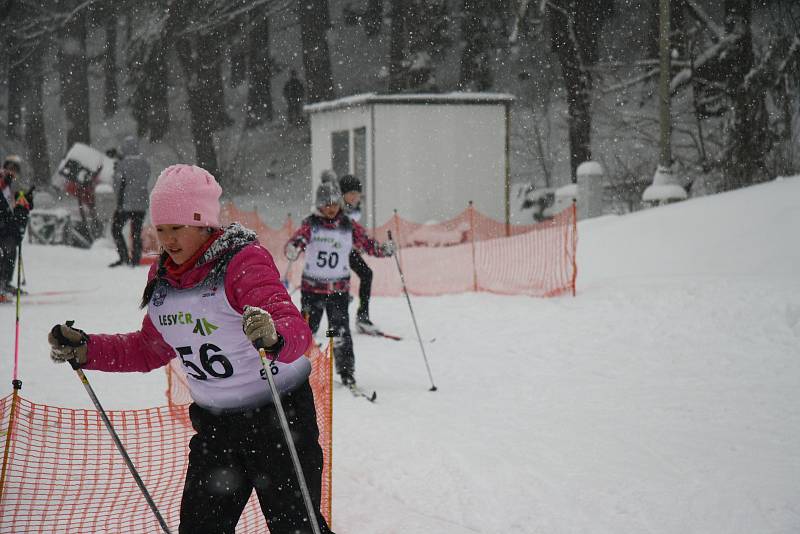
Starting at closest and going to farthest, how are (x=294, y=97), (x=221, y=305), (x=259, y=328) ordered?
(x=259, y=328) < (x=221, y=305) < (x=294, y=97)

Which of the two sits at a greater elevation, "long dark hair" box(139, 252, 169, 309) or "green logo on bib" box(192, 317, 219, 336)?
"long dark hair" box(139, 252, 169, 309)

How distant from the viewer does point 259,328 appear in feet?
7.33

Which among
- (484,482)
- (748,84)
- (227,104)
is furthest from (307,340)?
(227,104)

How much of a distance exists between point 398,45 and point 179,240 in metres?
26.5

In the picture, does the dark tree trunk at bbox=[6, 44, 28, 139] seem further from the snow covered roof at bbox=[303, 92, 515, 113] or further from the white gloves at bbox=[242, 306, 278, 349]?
the white gloves at bbox=[242, 306, 278, 349]

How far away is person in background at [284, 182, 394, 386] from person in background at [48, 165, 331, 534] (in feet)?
12.0

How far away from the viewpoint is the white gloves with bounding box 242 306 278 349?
2.23 meters

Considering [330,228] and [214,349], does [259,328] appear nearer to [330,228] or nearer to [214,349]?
[214,349]

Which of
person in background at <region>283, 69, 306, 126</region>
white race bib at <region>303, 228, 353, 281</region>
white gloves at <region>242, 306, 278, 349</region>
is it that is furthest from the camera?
person in background at <region>283, 69, 306, 126</region>

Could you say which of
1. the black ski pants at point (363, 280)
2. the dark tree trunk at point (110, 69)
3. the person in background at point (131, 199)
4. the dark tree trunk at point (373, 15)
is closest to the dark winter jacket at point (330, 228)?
the black ski pants at point (363, 280)

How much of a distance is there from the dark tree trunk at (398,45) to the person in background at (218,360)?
21444 mm

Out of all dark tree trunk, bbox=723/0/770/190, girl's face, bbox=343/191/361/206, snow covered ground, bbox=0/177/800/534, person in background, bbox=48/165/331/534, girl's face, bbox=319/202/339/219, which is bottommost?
snow covered ground, bbox=0/177/800/534

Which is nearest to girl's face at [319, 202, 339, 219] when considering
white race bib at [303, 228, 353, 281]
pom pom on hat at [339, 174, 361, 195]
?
white race bib at [303, 228, 353, 281]

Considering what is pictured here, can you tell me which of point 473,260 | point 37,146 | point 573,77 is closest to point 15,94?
point 37,146
